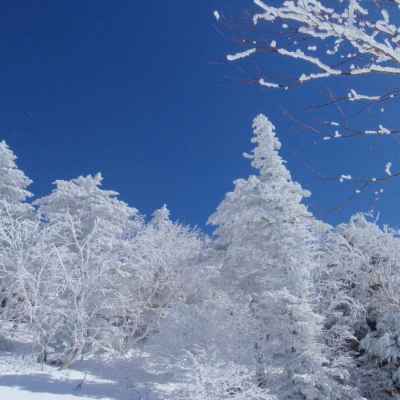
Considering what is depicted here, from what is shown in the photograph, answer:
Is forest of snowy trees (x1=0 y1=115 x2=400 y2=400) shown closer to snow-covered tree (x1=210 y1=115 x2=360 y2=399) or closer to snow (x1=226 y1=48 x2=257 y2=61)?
snow-covered tree (x1=210 y1=115 x2=360 y2=399)

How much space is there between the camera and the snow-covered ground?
1002cm

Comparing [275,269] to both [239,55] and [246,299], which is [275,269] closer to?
[246,299]

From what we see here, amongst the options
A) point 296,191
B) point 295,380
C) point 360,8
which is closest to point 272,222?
point 296,191

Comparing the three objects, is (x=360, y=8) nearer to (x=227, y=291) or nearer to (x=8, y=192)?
(x=227, y=291)

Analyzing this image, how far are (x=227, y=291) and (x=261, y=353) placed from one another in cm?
307

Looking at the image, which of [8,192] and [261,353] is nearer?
[261,353]

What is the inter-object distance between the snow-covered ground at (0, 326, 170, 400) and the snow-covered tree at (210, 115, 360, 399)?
413cm

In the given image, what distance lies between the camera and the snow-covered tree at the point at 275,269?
11.7 m

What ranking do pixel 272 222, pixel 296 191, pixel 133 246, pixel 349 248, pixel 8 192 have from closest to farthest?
pixel 272 222, pixel 296 191, pixel 349 248, pixel 133 246, pixel 8 192

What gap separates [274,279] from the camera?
42.7ft

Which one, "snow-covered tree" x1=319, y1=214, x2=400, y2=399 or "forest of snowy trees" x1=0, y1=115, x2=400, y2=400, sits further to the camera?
"snow-covered tree" x1=319, y1=214, x2=400, y2=399

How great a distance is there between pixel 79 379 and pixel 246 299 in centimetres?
649

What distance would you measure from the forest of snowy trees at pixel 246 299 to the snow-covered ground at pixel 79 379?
59cm

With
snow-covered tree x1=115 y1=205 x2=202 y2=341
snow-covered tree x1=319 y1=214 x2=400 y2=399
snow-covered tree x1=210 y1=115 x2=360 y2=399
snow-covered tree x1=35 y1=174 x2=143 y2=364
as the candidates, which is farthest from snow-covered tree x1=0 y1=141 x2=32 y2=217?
snow-covered tree x1=319 y1=214 x2=400 y2=399
